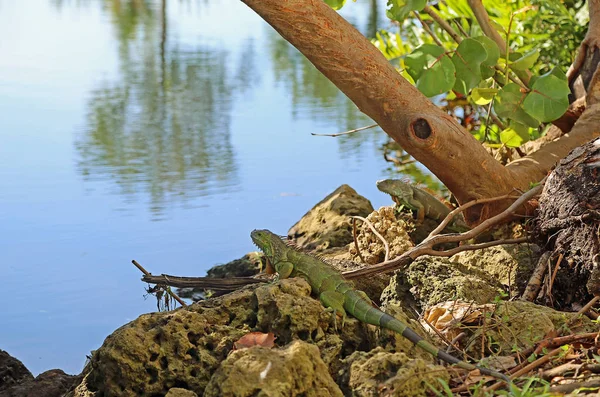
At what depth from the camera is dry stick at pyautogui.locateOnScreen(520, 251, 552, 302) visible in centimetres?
379

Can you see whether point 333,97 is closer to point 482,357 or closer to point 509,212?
point 509,212

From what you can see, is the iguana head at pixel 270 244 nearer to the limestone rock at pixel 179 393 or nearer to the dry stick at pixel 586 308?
the limestone rock at pixel 179 393

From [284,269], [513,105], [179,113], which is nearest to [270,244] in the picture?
[284,269]

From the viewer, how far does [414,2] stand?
464 centimetres

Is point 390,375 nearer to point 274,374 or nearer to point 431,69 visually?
point 274,374

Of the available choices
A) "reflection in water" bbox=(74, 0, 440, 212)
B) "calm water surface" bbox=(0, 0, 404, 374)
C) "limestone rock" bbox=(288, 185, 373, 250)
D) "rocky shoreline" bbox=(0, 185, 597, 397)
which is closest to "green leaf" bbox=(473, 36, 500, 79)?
"limestone rock" bbox=(288, 185, 373, 250)

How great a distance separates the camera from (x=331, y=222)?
18.5ft

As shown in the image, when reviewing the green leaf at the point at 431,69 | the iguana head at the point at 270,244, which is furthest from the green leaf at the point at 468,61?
the iguana head at the point at 270,244

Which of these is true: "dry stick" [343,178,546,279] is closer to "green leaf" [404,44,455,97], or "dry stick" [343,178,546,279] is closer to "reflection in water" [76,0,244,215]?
A: "green leaf" [404,44,455,97]

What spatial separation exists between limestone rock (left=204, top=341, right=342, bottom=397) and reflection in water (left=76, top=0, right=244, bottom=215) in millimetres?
4226

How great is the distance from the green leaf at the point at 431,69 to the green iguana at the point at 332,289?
1.37 m

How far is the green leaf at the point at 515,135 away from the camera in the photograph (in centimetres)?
530

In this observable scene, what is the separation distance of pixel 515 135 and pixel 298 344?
336 cm

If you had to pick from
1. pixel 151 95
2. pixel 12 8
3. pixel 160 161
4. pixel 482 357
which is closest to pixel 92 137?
pixel 160 161
